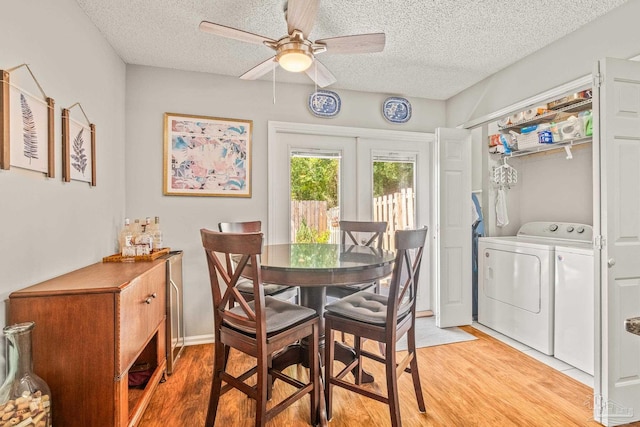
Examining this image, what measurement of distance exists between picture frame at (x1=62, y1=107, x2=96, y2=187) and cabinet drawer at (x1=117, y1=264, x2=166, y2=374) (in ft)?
2.40

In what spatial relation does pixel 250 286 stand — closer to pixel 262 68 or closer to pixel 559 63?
pixel 262 68

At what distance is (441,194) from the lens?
10.7 feet

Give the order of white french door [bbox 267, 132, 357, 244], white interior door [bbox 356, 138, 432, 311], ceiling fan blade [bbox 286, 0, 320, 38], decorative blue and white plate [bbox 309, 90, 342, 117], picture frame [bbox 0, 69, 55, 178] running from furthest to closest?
white interior door [bbox 356, 138, 432, 311] < decorative blue and white plate [bbox 309, 90, 342, 117] < white french door [bbox 267, 132, 357, 244] < ceiling fan blade [bbox 286, 0, 320, 38] < picture frame [bbox 0, 69, 55, 178]

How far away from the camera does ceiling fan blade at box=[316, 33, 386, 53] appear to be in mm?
1796

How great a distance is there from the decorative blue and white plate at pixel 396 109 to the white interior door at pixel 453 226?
0.48 meters

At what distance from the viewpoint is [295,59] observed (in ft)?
6.00

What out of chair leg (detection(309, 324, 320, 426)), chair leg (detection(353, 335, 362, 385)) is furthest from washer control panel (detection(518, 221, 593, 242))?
chair leg (detection(309, 324, 320, 426))

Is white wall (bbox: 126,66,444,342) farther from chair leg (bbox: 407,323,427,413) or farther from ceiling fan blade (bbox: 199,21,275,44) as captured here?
chair leg (bbox: 407,323,427,413)

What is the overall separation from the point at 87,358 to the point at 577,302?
3086 millimetres

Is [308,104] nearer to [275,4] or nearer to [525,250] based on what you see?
[275,4]

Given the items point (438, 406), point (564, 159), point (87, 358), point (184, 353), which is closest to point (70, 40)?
point (87, 358)

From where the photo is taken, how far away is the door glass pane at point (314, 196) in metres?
3.31

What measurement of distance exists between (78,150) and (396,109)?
9.61 ft

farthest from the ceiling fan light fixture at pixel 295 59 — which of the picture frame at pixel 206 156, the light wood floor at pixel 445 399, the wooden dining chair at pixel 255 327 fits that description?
the light wood floor at pixel 445 399
